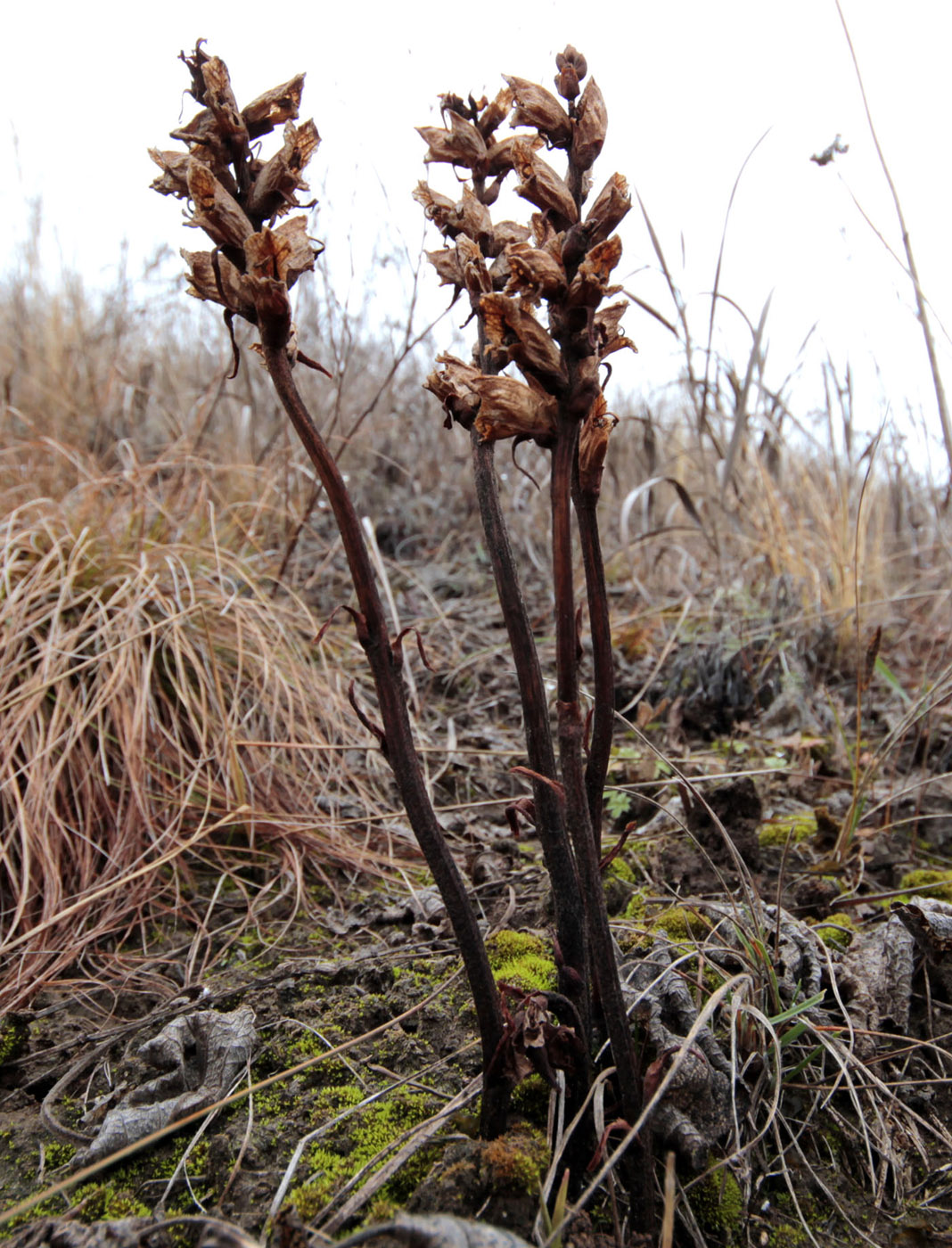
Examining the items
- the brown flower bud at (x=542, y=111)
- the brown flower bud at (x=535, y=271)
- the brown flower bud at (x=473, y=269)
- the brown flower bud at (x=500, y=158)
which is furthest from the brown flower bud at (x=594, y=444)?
the brown flower bud at (x=500, y=158)

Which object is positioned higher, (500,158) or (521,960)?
(500,158)

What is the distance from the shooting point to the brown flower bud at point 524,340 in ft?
2.72

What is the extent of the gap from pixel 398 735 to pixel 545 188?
A: 0.63 meters

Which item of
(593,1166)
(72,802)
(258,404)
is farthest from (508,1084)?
(258,404)

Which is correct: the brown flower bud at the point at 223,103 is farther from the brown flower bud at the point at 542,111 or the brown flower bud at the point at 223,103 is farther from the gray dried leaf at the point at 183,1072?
the gray dried leaf at the point at 183,1072

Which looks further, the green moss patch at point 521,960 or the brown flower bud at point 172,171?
the green moss patch at point 521,960

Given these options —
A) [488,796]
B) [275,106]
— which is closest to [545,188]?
[275,106]

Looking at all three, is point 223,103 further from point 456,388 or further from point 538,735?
point 538,735

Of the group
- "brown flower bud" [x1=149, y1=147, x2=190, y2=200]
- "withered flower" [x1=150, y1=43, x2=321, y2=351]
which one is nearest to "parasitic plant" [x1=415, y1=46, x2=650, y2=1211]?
"withered flower" [x1=150, y1=43, x2=321, y2=351]

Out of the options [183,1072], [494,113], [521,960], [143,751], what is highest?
[494,113]

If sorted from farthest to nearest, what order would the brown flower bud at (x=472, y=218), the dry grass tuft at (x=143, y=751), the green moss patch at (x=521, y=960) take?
the dry grass tuft at (x=143, y=751), the green moss patch at (x=521, y=960), the brown flower bud at (x=472, y=218)

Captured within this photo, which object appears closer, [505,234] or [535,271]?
→ [535,271]

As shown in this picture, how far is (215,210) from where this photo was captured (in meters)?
0.86

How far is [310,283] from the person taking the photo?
182 inches
